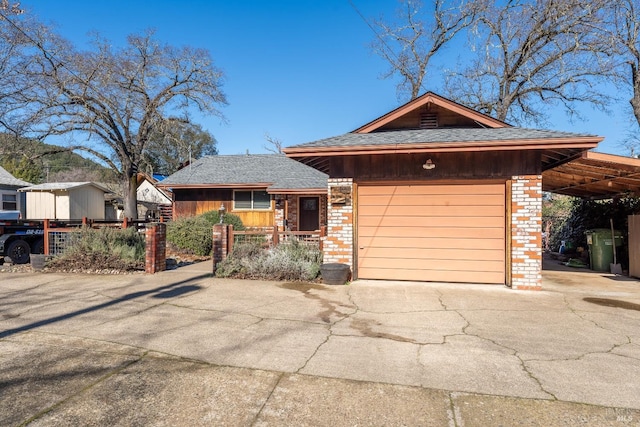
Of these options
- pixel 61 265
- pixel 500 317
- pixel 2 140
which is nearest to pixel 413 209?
pixel 500 317

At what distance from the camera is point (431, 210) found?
7.98 m

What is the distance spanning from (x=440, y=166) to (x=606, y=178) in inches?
193

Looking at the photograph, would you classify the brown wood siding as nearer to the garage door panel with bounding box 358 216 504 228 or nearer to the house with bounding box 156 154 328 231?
the garage door panel with bounding box 358 216 504 228

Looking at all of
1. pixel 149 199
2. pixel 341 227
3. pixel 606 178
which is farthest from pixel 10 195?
pixel 606 178

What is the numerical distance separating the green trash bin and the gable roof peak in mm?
4471

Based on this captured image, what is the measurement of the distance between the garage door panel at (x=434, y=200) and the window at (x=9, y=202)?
77.0 ft

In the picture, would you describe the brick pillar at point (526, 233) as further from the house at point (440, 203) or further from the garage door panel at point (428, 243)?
the garage door panel at point (428, 243)

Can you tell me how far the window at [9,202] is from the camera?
2125 centimetres

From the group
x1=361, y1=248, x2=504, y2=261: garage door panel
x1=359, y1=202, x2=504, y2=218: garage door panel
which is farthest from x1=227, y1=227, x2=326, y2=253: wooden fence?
x1=359, y1=202, x2=504, y2=218: garage door panel

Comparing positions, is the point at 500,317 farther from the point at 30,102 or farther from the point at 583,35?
the point at 30,102

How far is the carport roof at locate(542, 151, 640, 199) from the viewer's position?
7.47m

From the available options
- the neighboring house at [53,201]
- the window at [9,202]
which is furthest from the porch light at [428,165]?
the window at [9,202]

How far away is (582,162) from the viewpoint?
26.9 ft

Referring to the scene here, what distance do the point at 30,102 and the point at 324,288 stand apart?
18.5 m
